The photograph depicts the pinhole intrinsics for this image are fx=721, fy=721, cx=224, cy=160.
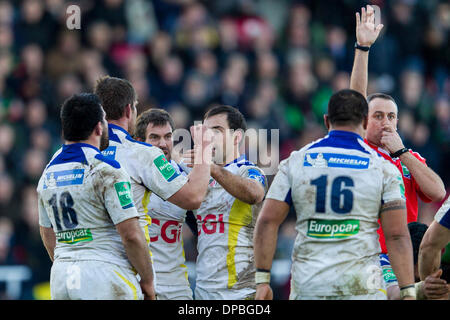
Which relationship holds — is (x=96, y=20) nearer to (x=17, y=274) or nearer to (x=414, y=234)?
(x=17, y=274)

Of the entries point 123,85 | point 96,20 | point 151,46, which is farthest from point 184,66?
point 123,85

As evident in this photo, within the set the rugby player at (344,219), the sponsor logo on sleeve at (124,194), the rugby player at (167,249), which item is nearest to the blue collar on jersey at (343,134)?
the rugby player at (344,219)

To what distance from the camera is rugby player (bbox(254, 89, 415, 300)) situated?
494 centimetres

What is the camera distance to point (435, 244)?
5453mm

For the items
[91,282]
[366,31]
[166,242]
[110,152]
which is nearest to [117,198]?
[91,282]

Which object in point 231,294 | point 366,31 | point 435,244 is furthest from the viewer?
point 366,31

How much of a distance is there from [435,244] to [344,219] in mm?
958

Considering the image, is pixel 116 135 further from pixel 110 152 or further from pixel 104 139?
pixel 104 139

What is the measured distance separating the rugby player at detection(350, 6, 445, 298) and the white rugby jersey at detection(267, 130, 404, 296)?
106 centimetres

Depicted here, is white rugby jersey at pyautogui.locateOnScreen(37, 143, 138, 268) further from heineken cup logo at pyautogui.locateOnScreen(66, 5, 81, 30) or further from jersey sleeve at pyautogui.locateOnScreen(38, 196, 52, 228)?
heineken cup logo at pyautogui.locateOnScreen(66, 5, 81, 30)

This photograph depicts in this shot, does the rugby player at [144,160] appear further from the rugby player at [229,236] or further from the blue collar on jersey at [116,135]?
the rugby player at [229,236]

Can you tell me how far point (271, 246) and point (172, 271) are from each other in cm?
153

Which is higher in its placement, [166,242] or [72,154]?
[72,154]

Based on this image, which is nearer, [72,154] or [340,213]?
[340,213]
